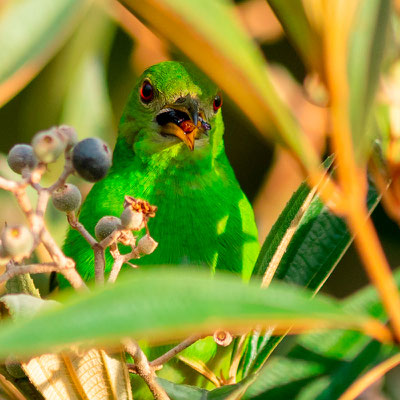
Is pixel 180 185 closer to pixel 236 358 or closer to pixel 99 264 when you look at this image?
pixel 236 358

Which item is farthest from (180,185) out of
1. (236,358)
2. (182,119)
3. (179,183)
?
(236,358)

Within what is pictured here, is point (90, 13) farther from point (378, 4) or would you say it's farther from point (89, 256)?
point (378, 4)

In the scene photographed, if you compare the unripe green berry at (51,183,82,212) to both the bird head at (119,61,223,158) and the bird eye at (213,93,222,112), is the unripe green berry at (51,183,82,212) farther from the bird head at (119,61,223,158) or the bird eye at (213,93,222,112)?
the bird eye at (213,93,222,112)

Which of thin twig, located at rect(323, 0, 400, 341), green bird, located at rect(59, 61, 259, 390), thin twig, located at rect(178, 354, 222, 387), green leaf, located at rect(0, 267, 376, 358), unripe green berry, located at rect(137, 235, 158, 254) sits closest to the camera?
green leaf, located at rect(0, 267, 376, 358)

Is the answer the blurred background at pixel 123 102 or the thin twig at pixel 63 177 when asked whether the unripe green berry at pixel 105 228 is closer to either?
the thin twig at pixel 63 177

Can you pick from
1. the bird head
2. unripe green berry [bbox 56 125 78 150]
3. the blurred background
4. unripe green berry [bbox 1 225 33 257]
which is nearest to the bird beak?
the bird head

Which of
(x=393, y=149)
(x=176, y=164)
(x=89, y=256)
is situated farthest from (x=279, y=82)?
(x=393, y=149)
